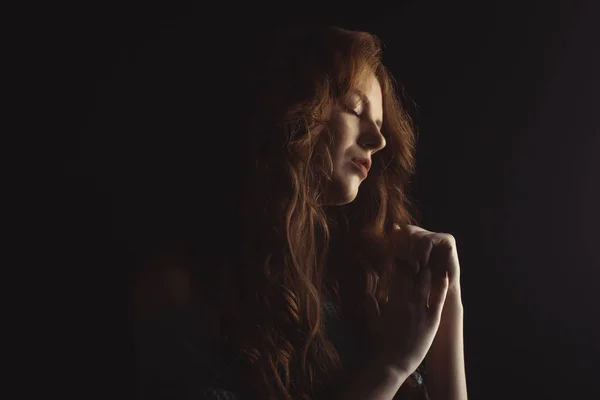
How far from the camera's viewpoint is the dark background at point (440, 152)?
1.04 metres

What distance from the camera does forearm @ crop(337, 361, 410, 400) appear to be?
37.4 inches

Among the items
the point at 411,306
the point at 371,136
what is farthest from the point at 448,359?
the point at 371,136

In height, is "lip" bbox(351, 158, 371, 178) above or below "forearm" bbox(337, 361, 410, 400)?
above

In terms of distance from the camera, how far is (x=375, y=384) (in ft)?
3.14

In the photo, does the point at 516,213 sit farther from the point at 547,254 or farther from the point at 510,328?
the point at 510,328

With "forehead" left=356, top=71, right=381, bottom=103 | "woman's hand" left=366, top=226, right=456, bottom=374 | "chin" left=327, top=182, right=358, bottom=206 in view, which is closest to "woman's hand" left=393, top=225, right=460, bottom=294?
"woman's hand" left=366, top=226, right=456, bottom=374

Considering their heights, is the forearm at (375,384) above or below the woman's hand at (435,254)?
below

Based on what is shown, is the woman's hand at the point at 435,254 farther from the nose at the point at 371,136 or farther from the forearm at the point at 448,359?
the nose at the point at 371,136

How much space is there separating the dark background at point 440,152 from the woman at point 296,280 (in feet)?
0.37

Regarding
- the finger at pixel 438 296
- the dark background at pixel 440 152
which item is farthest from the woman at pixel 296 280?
the dark background at pixel 440 152

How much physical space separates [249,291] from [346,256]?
1.07ft

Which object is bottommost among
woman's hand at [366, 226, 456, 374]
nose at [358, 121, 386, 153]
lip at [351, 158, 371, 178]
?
woman's hand at [366, 226, 456, 374]

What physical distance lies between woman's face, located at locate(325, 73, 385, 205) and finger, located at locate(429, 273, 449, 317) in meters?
0.25

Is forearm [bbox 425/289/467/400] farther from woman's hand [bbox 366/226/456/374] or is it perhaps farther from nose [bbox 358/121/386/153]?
nose [bbox 358/121/386/153]
